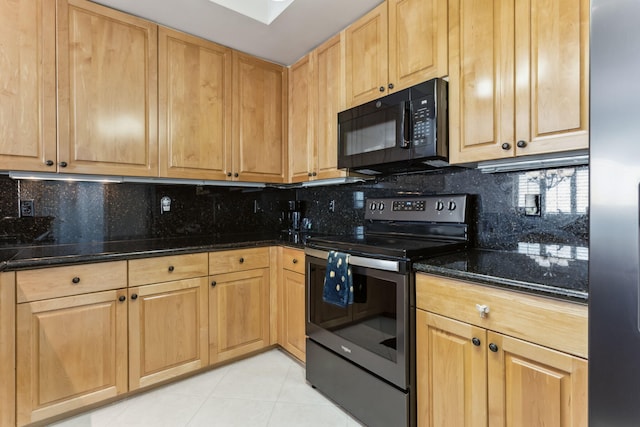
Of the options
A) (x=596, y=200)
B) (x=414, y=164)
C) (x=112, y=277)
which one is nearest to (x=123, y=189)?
(x=112, y=277)

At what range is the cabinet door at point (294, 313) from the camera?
2.11m

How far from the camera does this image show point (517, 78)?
1278mm

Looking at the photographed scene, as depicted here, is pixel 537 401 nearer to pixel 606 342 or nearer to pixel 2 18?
pixel 606 342

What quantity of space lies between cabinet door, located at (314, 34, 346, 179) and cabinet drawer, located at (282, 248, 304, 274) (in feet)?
1.88

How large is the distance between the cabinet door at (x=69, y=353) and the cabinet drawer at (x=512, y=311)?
162 cm

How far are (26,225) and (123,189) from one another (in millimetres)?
556

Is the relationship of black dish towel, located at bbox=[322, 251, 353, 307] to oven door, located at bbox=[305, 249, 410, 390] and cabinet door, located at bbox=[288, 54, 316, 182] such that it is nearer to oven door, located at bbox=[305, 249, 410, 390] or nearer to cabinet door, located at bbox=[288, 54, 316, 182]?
oven door, located at bbox=[305, 249, 410, 390]

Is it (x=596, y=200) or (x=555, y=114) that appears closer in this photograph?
(x=596, y=200)

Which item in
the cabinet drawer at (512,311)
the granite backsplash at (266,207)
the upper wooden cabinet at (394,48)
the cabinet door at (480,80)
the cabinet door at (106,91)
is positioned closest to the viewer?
the cabinet drawer at (512,311)

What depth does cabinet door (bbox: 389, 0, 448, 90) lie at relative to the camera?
5.02 ft

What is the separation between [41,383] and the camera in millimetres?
1537

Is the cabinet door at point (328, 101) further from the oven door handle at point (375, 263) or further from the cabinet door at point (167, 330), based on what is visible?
the cabinet door at point (167, 330)

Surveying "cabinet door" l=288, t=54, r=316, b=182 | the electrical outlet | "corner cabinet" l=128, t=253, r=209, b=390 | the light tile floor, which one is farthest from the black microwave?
the electrical outlet

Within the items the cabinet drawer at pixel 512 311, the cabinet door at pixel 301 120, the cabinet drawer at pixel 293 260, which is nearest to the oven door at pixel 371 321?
the cabinet drawer at pixel 512 311
